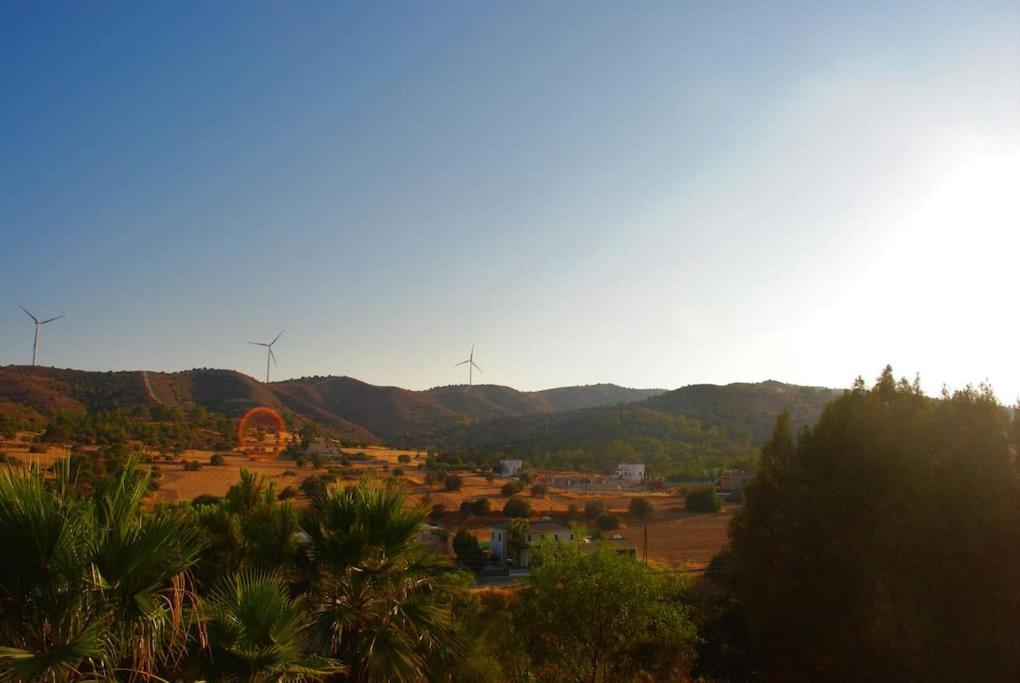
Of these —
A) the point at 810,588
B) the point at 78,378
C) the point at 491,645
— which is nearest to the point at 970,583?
the point at 810,588

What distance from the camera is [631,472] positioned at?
74.5 metres

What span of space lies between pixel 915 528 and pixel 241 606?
1090 centimetres

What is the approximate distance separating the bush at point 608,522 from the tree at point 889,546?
33.8 meters

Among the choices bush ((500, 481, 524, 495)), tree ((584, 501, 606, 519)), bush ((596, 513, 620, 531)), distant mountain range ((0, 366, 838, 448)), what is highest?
distant mountain range ((0, 366, 838, 448))

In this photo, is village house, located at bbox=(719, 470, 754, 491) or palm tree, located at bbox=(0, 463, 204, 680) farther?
village house, located at bbox=(719, 470, 754, 491)

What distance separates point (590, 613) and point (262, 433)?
249 ft

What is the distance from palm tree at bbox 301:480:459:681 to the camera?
9.46 m

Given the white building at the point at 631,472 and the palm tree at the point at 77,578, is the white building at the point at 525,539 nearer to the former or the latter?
the palm tree at the point at 77,578

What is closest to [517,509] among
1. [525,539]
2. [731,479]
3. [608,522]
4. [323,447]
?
[608,522]

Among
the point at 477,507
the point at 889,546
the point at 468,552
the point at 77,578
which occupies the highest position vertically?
the point at 77,578

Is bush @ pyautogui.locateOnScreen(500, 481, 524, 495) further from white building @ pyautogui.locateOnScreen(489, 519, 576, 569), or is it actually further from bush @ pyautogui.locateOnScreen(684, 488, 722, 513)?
white building @ pyautogui.locateOnScreen(489, 519, 576, 569)

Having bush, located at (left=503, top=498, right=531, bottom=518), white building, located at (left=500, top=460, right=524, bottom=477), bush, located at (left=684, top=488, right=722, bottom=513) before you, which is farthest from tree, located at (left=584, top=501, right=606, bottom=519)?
white building, located at (left=500, top=460, right=524, bottom=477)

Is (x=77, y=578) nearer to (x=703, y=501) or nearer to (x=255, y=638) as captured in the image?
(x=255, y=638)

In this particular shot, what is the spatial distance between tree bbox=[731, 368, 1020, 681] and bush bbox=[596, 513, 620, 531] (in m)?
33.8
